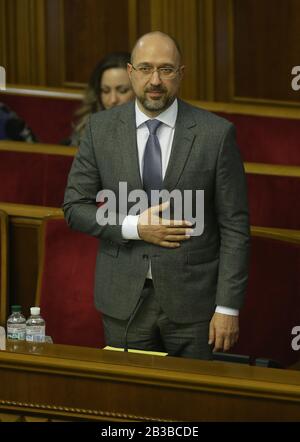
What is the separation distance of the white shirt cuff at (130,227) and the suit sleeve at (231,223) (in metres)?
0.13

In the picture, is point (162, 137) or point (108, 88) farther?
point (108, 88)

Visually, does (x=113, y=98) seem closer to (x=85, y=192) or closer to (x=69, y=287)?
(x=69, y=287)

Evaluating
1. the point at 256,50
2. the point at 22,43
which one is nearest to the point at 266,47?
the point at 256,50

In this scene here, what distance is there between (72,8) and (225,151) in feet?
6.75

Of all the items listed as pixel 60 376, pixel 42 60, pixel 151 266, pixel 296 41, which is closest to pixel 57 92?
pixel 42 60

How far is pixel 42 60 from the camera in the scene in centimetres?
377

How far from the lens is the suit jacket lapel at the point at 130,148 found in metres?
1.78

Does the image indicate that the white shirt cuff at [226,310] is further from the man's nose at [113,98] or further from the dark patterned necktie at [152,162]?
the man's nose at [113,98]

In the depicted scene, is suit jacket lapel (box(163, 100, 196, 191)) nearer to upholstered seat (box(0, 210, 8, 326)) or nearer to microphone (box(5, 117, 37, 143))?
upholstered seat (box(0, 210, 8, 326))

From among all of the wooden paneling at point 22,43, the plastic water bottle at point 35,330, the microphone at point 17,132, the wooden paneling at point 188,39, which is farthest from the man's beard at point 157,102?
the wooden paneling at point 22,43

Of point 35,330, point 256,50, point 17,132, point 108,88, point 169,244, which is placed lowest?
point 35,330

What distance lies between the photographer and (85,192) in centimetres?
181

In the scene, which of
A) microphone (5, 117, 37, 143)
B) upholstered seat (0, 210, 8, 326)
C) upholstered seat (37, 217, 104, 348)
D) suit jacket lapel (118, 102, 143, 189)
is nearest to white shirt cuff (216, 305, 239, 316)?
suit jacket lapel (118, 102, 143, 189)

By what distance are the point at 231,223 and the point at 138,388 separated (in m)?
0.38
